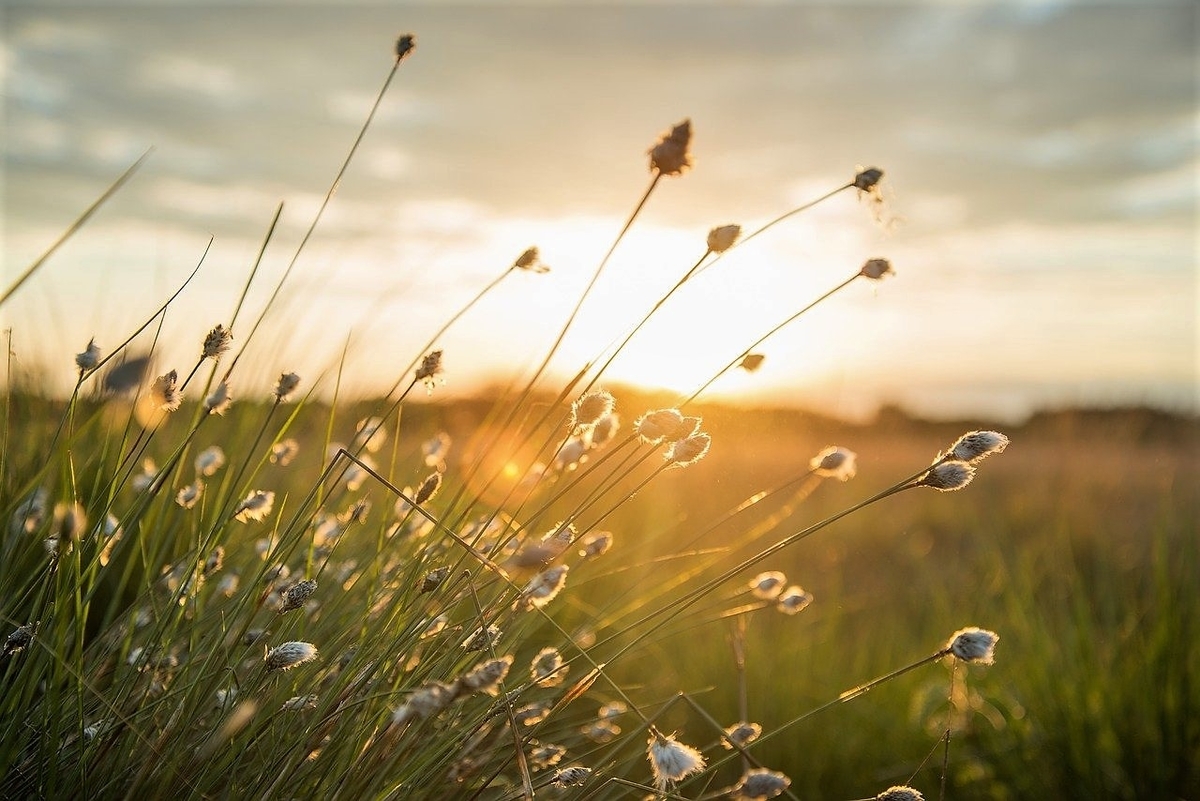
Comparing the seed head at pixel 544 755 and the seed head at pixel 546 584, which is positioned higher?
the seed head at pixel 546 584

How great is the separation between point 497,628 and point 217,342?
75 centimetres

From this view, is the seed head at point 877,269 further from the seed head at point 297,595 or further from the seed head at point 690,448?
the seed head at point 297,595

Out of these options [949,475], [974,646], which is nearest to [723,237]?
[949,475]

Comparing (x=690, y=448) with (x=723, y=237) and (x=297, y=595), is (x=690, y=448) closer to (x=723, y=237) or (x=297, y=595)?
(x=723, y=237)

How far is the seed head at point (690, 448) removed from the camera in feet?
5.07

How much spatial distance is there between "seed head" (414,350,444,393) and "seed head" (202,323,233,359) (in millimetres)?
351

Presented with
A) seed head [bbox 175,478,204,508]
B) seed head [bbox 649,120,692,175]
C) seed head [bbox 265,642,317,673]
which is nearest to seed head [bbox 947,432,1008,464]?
seed head [bbox 649,120,692,175]

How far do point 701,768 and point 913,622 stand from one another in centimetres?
401

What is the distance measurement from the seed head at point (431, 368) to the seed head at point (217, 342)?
0.35 metres

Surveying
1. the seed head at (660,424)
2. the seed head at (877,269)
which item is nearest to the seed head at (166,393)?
the seed head at (660,424)

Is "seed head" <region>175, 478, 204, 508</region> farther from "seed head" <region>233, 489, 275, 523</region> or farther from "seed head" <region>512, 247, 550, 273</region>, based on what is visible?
"seed head" <region>512, 247, 550, 273</region>

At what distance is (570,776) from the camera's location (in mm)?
1583

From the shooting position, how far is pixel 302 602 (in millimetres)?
1476

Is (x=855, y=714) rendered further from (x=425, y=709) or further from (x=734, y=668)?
(x=425, y=709)
